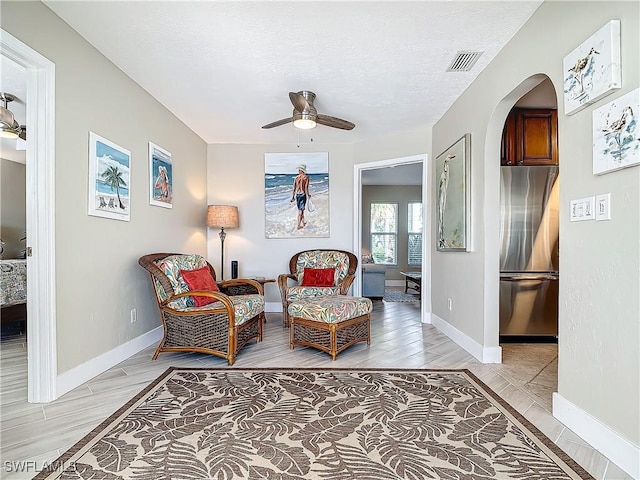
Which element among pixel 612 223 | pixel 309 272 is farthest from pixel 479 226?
pixel 309 272

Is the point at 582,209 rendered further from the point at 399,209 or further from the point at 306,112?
the point at 399,209

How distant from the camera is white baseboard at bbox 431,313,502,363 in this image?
3.13 meters

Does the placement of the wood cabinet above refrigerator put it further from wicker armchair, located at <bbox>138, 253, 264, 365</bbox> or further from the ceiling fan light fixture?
wicker armchair, located at <bbox>138, 253, 264, 365</bbox>

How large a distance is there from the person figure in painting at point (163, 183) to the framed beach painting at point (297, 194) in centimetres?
167

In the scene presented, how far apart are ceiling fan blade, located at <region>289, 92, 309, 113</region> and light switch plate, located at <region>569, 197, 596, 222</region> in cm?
229

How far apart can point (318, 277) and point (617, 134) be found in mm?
3467

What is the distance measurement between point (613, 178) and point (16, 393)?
3750 mm

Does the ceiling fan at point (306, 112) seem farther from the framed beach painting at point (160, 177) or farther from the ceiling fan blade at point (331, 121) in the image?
the framed beach painting at point (160, 177)

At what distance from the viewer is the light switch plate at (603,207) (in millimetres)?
1734

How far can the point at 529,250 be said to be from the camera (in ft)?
11.9

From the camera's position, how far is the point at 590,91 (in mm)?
1819

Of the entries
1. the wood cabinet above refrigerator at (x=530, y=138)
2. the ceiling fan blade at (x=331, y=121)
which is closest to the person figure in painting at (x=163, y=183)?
the ceiling fan blade at (x=331, y=121)

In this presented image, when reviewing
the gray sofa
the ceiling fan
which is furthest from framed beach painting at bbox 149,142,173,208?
the gray sofa

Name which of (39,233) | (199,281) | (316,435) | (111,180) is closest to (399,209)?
(199,281)
